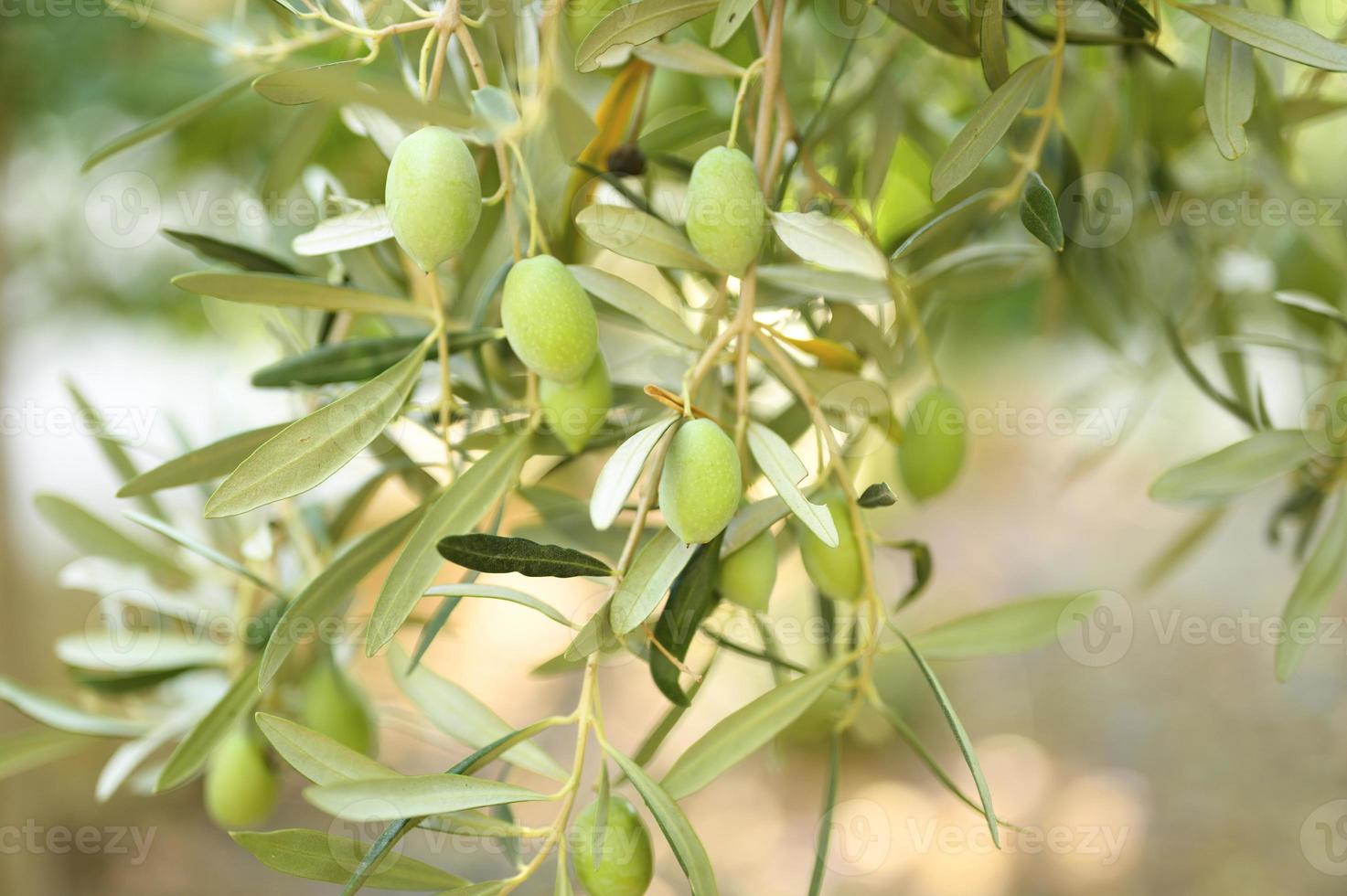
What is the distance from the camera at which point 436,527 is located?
1.17ft

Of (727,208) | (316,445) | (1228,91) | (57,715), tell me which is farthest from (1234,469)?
(57,715)

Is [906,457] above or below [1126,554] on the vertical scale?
above

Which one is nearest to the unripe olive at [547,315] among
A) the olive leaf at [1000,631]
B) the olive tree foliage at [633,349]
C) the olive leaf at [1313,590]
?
the olive tree foliage at [633,349]

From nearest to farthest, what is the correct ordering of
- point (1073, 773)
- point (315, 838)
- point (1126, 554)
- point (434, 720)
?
1. point (315, 838)
2. point (434, 720)
3. point (1073, 773)
4. point (1126, 554)

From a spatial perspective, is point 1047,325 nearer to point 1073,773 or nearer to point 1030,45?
point 1030,45

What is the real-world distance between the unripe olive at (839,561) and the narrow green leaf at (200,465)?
215 millimetres

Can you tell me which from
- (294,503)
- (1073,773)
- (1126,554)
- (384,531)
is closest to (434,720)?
(384,531)

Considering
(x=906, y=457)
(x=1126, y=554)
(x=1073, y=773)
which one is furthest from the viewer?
(x=1126, y=554)

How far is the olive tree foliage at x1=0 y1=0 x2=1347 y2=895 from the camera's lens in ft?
1.05

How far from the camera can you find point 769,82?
345 millimetres

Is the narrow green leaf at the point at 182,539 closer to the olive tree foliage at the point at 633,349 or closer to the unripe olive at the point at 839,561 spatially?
the olive tree foliage at the point at 633,349

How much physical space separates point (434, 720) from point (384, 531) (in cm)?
9

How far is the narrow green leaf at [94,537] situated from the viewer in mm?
561

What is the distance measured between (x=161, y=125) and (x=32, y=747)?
0.32 m
